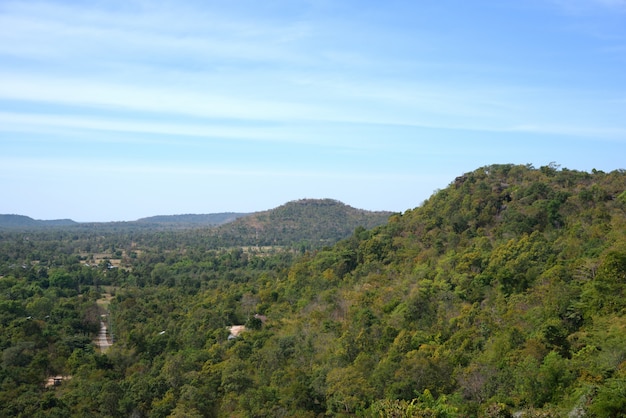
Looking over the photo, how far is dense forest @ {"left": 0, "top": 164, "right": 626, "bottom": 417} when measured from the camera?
65.4 feet

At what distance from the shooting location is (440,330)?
2844 cm

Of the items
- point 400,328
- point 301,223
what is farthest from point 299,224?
point 400,328

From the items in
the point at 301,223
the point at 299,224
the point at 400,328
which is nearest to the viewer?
the point at 400,328

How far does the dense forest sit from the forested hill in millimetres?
84249

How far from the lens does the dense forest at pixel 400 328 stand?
65.4 ft

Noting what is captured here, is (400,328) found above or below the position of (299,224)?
below

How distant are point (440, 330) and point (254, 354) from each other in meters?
11.0

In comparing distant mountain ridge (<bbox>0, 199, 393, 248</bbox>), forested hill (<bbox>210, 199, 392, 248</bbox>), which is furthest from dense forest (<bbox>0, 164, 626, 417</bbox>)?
forested hill (<bbox>210, 199, 392, 248</bbox>)

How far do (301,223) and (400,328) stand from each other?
126 m

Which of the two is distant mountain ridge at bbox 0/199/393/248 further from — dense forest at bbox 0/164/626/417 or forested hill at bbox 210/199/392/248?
dense forest at bbox 0/164/626/417

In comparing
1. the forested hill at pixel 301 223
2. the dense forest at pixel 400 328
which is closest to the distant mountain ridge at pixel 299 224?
the forested hill at pixel 301 223

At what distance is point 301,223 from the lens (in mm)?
156250

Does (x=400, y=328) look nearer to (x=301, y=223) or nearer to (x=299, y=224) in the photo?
(x=299, y=224)

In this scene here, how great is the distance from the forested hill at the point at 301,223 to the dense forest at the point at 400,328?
276 ft
